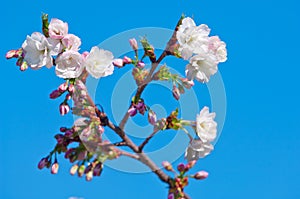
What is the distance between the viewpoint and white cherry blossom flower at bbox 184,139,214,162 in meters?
2.35

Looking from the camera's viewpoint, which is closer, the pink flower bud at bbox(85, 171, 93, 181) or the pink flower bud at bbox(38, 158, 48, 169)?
the pink flower bud at bbox(85, 171, 93, 181)

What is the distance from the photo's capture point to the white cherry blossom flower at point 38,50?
2.28 m

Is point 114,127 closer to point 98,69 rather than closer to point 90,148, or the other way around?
point 90,148

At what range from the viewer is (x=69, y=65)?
7.30 feet

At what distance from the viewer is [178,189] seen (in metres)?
2.08

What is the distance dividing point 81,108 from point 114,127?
174mm

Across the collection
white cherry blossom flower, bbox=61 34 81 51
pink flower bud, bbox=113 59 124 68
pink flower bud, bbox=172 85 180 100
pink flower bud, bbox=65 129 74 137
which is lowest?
pink flower bud, bbox=65 129 74 137

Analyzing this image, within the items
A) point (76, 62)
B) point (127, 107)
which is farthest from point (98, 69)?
point (127, 107)

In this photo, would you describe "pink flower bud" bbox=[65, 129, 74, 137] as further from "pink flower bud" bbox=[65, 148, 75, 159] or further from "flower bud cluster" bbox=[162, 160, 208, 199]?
"flower bud cluster" bbox=[162, 160, 208, 199]

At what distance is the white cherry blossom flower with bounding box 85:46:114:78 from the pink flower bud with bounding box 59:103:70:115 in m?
0.20

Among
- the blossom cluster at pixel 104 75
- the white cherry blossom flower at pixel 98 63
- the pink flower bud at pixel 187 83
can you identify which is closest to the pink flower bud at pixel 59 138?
the blossom cluster at pixel 104 75

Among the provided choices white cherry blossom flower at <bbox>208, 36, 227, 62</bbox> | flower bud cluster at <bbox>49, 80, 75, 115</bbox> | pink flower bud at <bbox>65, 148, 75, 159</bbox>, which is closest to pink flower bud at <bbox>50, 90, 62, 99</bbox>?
flower bud cluster at <bbox>49, 80, 75, 115</bbox>

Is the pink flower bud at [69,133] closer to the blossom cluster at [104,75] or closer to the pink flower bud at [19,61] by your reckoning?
the blossom cluster at [104,75]

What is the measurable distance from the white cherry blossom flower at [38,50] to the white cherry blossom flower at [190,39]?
23.2 inches
